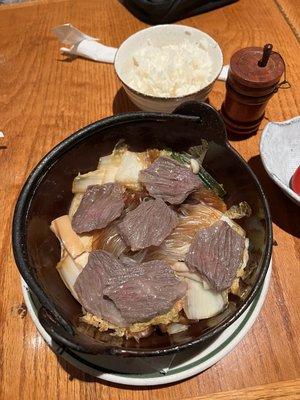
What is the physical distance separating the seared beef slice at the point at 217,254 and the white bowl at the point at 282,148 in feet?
1.51

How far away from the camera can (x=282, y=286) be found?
60.8 inches

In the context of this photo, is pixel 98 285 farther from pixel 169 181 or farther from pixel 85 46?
pixel 85 46

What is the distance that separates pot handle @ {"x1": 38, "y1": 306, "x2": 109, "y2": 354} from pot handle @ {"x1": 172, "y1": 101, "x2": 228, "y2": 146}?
0.89m

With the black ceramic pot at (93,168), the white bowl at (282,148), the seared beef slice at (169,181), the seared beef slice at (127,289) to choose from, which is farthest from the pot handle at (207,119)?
the seared beef slice at (127,289)

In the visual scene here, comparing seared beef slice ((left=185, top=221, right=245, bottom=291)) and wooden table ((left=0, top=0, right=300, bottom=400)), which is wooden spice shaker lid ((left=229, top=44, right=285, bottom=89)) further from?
seared beef slice ((left=185, top=221, right=245, bottom=291))

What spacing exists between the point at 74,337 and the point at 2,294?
582 mm

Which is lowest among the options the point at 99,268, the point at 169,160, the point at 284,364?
the point at 284,364

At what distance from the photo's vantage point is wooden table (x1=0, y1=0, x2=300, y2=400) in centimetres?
134

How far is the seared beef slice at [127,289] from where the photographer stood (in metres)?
1.28

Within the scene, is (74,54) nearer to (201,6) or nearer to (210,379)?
(201,6)

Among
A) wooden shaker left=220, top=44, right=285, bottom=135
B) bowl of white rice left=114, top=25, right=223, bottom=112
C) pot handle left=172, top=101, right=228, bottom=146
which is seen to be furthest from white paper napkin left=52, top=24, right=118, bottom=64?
pot handle left=172, top=101, right=228, bottom=146

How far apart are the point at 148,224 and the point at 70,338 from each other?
0.51 meters

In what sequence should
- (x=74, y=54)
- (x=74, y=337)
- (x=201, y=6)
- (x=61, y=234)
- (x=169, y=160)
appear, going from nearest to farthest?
1. (x=74, y=337)
2. (x=61, y=234)
3. (x=169, y=160)
4. (x=74, y=54)
5. (x=201, y=6)

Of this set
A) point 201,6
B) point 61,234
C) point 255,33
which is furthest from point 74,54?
point 61,234
